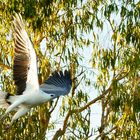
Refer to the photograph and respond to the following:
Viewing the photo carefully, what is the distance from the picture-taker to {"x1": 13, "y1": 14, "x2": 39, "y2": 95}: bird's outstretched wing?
5402 millimetres

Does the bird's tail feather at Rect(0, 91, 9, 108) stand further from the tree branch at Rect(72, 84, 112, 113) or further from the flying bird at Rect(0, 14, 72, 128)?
the tree branch at Rect(72, 84, 112, 113)

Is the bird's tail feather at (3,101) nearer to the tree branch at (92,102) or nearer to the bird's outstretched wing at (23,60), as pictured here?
the bird's outstretched wing at (23,60)

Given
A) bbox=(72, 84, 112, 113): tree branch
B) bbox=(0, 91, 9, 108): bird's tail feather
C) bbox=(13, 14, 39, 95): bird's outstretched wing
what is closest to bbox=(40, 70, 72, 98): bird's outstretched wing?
bbox=(13, 14, 39, 95): bird's outstretched wing

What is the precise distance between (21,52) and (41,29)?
2730 mm

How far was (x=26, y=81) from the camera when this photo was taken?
5.80m

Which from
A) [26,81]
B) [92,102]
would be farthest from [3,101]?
[92,102]

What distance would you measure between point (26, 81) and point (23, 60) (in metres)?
0.29

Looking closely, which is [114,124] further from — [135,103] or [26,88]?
[26,88]

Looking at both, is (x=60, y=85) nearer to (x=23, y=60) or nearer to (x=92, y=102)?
(x=23, y=60)

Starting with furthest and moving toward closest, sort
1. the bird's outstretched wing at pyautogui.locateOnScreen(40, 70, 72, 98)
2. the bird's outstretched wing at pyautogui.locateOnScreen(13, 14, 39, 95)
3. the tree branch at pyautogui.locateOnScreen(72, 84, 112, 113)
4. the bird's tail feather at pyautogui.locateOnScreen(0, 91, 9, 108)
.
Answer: the tree branch at pyautogui.locateOnScreen(72, 84, 112, 113)
the bird's outstretched wing at pyautogui.locateOnScreen(40, 70, 72, 98)
the bird's tail feather at pyautogui.locateOnScreen(0, 91, 9, 108)
the bird's outstretched wing at pyautogui.locateOnScreen(13, 14, 39, 95)

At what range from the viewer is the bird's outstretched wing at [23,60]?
5402 millimetres

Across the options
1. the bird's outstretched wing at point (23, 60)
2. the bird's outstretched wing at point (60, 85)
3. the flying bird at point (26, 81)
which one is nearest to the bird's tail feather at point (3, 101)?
the flying bird at point (26, 81)

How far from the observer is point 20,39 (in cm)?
546

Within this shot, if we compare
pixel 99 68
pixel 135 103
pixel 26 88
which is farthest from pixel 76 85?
pixel 26 88
